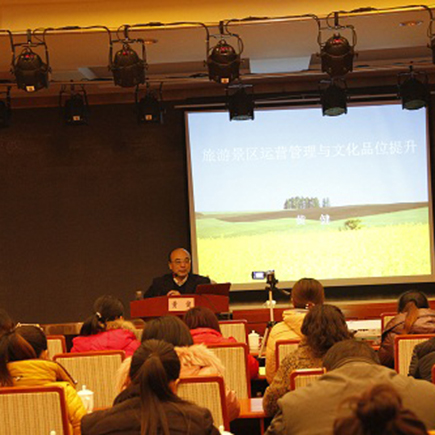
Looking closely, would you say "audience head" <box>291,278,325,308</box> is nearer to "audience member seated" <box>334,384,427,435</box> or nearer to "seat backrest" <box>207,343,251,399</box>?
"seat backrest" <box>207,343,251,399</box>

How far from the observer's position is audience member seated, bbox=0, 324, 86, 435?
3834mm

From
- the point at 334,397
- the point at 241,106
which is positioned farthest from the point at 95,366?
the point at 241,106

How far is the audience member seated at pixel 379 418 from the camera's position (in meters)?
1.78

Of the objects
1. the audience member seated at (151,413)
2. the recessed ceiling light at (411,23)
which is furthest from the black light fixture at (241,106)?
the audience member seated at (151,413)

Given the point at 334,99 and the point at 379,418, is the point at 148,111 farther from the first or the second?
the point at 379,418

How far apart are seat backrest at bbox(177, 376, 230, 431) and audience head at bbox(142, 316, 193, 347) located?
213 mm

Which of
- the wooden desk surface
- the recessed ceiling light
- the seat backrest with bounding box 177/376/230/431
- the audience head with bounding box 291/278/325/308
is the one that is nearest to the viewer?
the seat backrest with bounding box 177/376/230/431

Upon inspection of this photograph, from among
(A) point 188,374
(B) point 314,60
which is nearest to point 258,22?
(B) point 314,60

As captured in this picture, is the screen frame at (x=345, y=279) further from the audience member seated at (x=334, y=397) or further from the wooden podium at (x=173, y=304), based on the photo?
the audience member seated at (x=334, y=397)

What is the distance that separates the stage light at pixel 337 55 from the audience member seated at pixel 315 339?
2.82 m

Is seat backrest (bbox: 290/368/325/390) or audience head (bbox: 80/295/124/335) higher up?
audience head (bbox: 80/295/124/335)

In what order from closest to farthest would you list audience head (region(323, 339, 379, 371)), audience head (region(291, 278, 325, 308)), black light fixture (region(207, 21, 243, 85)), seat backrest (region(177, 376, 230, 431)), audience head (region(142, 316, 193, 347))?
audience head (region(323, 339, 379, 371)) < seat backrest (region(177, 376, 230, 431)) < audience head (region(142, 316, 193, 347)) < audience head (region(291, 278, 325, 308)) < black light fixture (region(207, 21, 243, 85))

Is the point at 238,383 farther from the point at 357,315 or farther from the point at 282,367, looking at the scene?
the point at 357,315

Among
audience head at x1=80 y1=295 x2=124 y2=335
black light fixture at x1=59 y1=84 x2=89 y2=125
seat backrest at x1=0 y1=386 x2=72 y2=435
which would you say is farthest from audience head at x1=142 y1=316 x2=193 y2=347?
black light fixture at x1=59 y1=84 x2=89 y2=125
